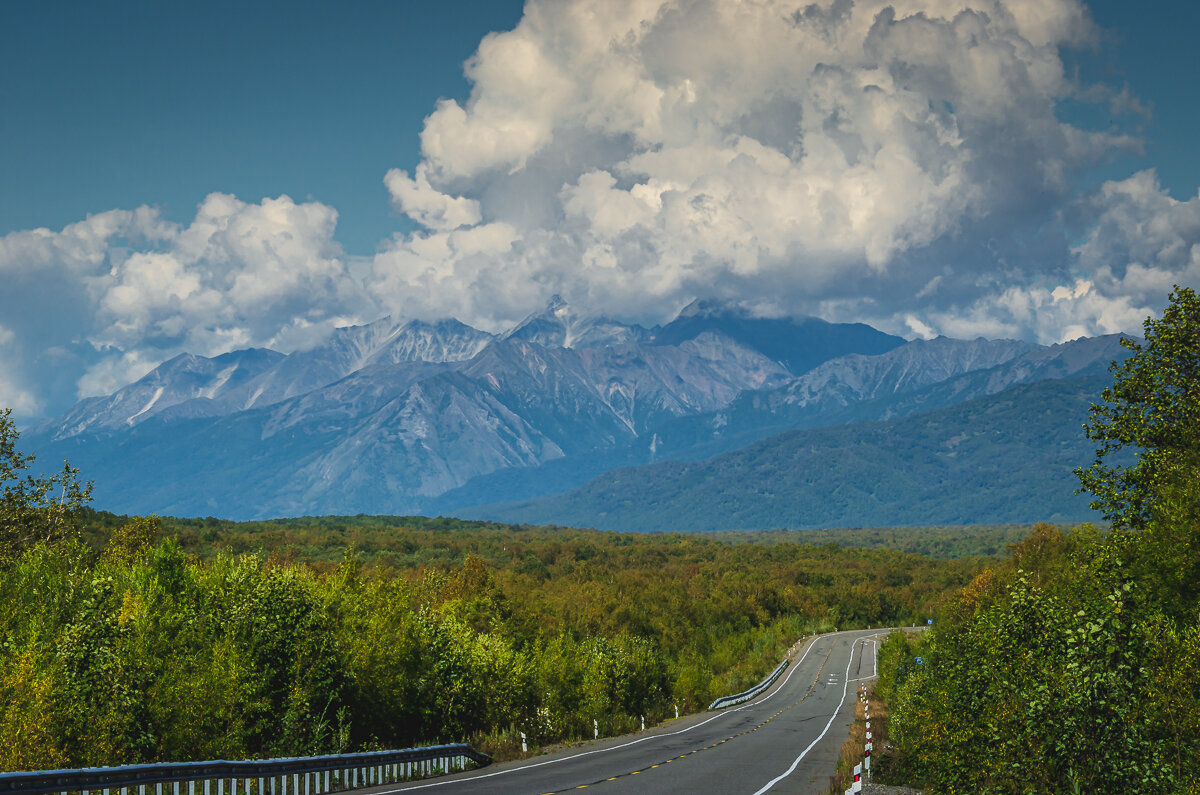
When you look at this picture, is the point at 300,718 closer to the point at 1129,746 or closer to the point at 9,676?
the point at 9,676

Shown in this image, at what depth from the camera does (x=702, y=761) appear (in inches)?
1496

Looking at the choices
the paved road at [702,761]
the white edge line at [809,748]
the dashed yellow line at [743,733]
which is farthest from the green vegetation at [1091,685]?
the dashed yellow line at [743,733]

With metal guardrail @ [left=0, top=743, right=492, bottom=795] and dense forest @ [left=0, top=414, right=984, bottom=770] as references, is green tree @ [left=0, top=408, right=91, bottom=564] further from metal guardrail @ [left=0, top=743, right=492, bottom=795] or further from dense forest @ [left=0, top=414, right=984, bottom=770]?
metal guardrail @ [left=0, top=743, right=492, bottom=795]

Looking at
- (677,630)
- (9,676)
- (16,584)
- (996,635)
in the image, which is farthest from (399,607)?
(677,630)

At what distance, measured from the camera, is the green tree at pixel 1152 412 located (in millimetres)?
34344

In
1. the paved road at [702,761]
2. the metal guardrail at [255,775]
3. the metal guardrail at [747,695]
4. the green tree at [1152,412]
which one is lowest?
the metal guardrail at [747,695]

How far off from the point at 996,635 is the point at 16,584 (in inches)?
1386

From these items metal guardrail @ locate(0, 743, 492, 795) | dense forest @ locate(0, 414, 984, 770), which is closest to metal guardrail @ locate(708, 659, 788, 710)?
dense forest @ locate(0, 414, 984, 770)

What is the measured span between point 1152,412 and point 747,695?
2411 inches

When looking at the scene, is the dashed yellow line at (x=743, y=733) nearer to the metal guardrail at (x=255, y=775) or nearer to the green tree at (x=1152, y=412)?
the metal guardrail at (x=255, y=775)

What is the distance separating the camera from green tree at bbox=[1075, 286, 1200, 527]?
3434cm

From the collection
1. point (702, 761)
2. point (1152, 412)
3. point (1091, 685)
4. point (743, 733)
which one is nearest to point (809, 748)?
point (743, 733)

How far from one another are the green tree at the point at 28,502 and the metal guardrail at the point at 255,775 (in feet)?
82.7

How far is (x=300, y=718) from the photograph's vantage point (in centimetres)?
3023
